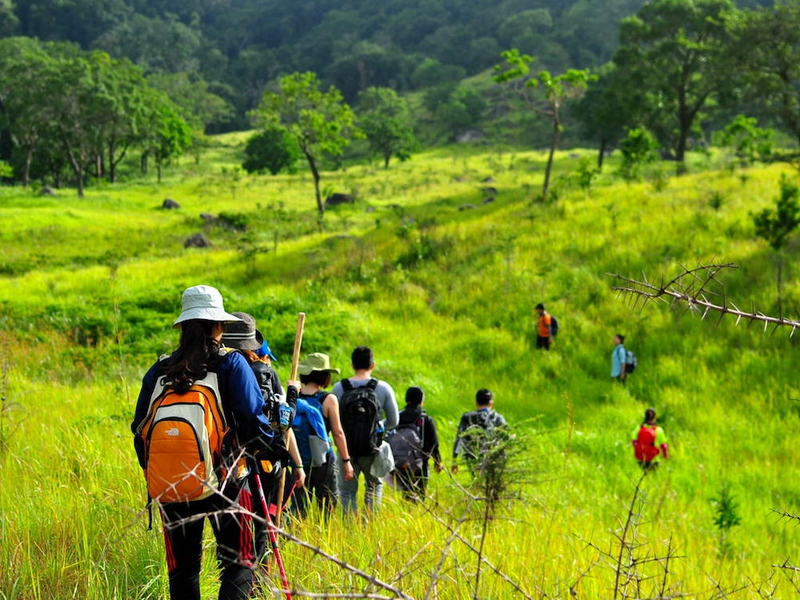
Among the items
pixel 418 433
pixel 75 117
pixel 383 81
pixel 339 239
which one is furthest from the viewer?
pixel 383 81

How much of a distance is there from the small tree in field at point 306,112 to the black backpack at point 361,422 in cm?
2412

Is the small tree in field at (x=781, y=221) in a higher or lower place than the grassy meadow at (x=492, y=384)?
higher

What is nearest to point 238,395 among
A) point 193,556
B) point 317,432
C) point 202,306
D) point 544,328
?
point 202,306

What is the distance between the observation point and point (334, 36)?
149 metres

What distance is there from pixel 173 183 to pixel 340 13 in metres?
131

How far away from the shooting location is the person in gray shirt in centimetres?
488

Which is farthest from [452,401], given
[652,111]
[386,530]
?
[652,111]

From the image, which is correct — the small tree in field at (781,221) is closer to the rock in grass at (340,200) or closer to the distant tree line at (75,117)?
the rock in grass at (340,200)

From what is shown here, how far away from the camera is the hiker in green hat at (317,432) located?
4449 millimetres

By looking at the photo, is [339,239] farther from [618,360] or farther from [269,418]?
[269,418]

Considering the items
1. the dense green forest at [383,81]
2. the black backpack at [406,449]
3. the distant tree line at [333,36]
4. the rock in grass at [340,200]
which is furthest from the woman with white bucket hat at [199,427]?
the distant tree line at [333,36]

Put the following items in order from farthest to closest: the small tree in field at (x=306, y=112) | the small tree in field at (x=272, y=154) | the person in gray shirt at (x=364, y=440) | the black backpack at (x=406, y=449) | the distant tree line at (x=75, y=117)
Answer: the small tree in field at (x=272, y=154) → the distant tree line at (x=75, y=117) → the small tree in field at (x=306, y=112) → the black backpack at (x=406, y=449) → the person in gray shirt at (x=364, y=440)

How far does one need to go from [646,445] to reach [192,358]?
5.81m

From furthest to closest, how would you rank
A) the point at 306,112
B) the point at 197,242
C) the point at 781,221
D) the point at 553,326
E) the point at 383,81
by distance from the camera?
1. the point at 383,81
2. the point at 306,112
3. the point at 197,242
4. the point at 781,221
5. the point at 553,326
